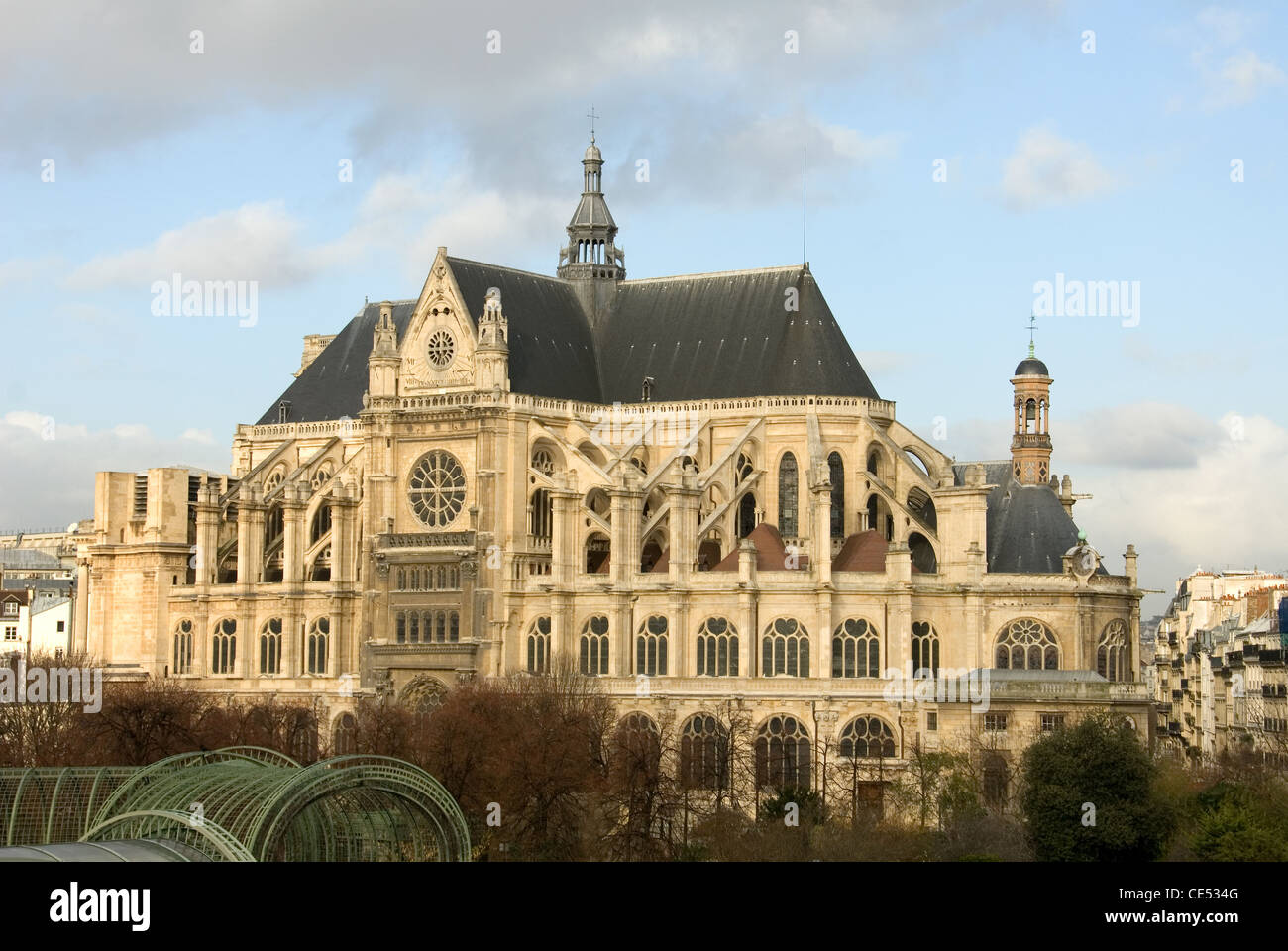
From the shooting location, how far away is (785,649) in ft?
350

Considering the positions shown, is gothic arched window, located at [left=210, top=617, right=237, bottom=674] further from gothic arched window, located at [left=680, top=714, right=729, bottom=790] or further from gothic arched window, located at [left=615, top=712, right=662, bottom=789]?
gothic arched window, located at [left=680, top=714, right=729, bottom=790]

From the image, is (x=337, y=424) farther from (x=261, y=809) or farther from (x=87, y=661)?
(x=261, y=809)

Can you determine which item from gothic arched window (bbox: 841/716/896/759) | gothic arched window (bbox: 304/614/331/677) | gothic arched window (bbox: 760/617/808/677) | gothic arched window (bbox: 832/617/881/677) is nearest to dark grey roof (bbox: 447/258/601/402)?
gothic arched window (bbox: 304/614/331/677)

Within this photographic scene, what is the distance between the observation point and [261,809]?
2228 inches

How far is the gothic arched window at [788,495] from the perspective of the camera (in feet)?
379

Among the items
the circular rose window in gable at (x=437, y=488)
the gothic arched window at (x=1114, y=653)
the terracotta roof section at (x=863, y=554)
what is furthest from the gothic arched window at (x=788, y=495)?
the gothic arched window at (x=1114, y=653)

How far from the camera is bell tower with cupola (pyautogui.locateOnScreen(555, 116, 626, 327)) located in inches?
5074

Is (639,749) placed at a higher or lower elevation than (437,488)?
lower

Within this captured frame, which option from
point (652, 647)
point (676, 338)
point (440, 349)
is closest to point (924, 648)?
point (652, 647)

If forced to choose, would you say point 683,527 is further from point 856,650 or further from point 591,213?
point 591,213

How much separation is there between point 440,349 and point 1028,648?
34.6 meters

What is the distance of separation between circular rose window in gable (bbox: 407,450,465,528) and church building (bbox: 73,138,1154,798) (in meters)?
0.17
